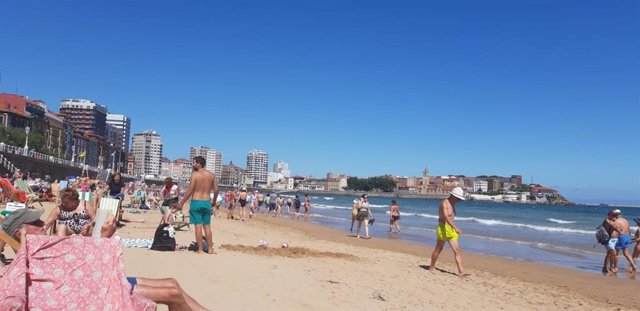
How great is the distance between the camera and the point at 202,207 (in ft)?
24.7

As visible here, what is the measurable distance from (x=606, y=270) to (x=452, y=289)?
578 cm

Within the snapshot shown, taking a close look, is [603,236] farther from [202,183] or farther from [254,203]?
[254,203]

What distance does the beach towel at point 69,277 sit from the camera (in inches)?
109

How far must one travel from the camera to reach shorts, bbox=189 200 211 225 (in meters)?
7.48

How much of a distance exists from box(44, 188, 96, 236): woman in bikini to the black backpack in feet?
6.73

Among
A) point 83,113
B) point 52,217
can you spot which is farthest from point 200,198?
point 83,113

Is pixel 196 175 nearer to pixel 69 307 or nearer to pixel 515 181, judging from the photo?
pixel 69 307

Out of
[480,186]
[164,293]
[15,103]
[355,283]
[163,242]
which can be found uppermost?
[15,103]

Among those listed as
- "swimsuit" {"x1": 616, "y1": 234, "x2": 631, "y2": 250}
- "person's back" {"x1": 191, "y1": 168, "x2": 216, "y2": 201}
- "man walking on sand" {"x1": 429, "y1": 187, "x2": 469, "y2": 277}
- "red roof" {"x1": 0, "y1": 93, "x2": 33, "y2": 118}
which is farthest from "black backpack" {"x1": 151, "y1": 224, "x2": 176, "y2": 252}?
"red roof" {"x1": 0, "y1": 93, "x2": 33, "y2": 118}

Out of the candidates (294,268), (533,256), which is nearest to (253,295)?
(294,268)

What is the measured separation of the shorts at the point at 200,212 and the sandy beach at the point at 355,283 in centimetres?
53

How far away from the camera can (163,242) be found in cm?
766

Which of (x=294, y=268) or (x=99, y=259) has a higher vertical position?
(x=99, y=259)

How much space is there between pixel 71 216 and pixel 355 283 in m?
3.57
